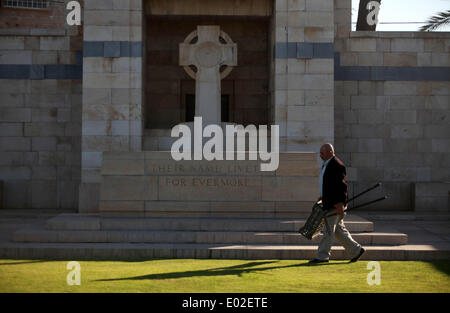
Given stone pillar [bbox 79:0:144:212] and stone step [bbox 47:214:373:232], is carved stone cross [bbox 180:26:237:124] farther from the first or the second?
stone step [bbox 47:214:373:232]

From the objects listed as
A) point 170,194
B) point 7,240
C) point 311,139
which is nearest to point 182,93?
point 311,139

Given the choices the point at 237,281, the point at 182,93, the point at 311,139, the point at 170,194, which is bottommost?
the point at 237,281

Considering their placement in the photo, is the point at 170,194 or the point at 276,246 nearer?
the point at 276,246

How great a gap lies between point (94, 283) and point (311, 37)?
470 inches

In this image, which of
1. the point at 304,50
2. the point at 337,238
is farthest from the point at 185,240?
the point at 304,50

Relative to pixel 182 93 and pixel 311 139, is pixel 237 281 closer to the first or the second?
pixel 311 139

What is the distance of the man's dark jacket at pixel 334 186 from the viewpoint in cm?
1002

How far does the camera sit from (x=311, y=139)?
58.4 ft

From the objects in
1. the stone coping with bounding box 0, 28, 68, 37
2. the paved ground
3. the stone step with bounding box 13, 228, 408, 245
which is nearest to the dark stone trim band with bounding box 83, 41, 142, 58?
the stone coping with bounding box 0, 28, 68, 37

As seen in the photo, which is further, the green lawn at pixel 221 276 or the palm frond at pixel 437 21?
the palm frond at pixel 437 21

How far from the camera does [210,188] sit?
13.4m

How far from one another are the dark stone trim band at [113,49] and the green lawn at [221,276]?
8854 mm

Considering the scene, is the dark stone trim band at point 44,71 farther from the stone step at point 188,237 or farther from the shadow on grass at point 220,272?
the shadow on grass at point 220,272

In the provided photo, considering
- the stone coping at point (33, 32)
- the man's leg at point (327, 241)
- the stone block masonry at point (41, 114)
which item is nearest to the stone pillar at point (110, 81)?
the stone block masonry at point (41, 114)
